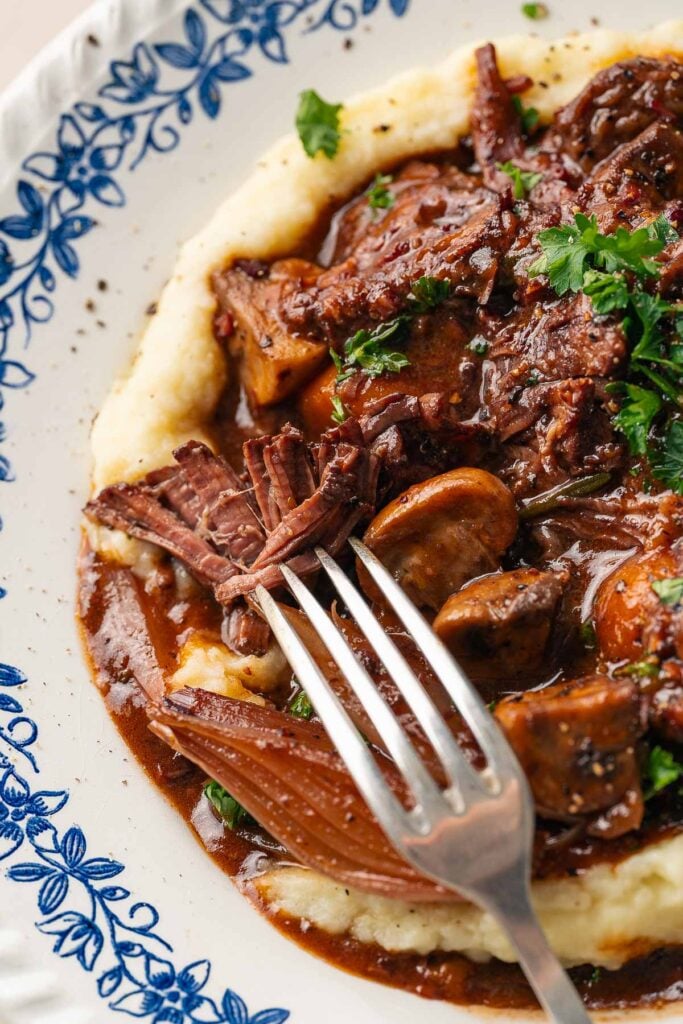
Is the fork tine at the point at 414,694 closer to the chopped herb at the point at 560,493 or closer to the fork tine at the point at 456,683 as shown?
the fork tine at the point at 456,683

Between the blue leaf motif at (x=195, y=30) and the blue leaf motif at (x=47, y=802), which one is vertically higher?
the blue leaf motif at (x=195, y=30)

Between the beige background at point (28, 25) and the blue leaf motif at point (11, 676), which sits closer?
the blue leaf motif at point (11, 676)

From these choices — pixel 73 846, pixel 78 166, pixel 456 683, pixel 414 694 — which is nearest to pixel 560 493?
pixel 456 683

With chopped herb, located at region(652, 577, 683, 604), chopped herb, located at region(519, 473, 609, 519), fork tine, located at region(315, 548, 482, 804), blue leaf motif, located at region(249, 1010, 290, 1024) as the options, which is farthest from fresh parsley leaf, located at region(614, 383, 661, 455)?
blue leaf motif, located at region(249, 1010, 290, 1024)

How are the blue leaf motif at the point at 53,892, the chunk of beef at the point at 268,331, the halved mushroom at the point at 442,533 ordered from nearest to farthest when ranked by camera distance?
the blue leaf motif at the point at 53,892 → the halved mushroom at the point at 442,533 → the chunk of beef at the point at 268,331

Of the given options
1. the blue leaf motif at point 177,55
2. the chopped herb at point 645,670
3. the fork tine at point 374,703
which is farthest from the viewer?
the blue leaf motif at point 177,55

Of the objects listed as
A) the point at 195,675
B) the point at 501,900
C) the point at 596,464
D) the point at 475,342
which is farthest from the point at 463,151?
the point at 501,900

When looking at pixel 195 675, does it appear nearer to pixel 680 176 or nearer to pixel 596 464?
pixel 596 464

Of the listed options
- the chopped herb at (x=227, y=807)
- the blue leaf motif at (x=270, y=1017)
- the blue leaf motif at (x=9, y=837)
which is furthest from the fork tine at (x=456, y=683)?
the blue leaf motif at (x=9, y=837)
